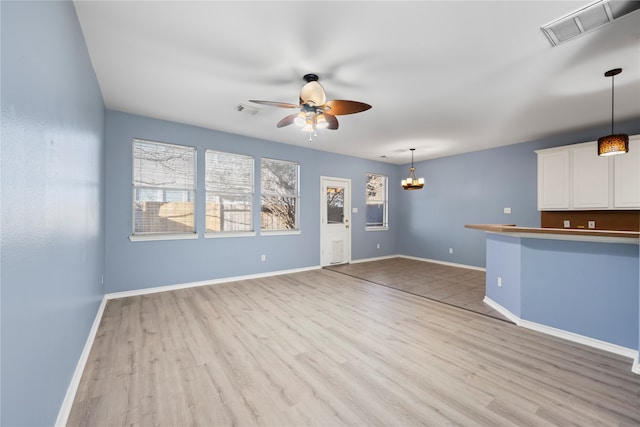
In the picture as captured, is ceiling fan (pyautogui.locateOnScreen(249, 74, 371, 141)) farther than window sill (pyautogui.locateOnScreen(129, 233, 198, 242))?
No

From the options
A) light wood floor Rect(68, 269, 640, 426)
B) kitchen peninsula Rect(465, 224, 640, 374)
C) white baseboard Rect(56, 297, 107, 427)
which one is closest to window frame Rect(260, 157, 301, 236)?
light wood floor Rect(68, 269, 640, 426)

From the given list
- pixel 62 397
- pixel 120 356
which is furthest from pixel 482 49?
pixel 120 356

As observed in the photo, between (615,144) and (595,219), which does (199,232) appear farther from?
(595,219)

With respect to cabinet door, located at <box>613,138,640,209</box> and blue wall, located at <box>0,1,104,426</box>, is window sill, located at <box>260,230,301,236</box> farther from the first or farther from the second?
cabinet door, located at <box>613,138,640,209</box>

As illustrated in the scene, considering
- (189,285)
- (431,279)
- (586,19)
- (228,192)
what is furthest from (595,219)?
(189,285)

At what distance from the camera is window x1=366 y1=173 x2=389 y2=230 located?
738cm

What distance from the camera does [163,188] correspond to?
168 inches

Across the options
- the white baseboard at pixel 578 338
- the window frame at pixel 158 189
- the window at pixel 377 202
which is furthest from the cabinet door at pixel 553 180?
the window frame at pixel 158 189

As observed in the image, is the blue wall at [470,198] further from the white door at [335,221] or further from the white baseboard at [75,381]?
the white baseboard at [75,381]

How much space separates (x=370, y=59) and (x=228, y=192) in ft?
11.1

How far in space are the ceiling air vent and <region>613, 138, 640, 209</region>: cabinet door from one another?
3.10 meters

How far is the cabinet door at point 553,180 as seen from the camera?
4.57 meters

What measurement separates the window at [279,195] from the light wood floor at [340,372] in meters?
2.37

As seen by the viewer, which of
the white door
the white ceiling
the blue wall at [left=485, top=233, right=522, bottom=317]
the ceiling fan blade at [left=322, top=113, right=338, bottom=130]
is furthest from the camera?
the white door
